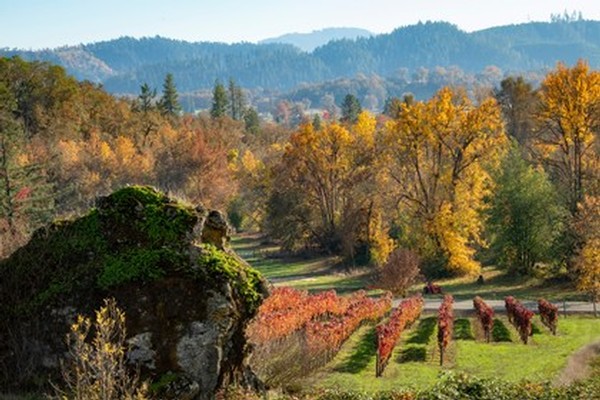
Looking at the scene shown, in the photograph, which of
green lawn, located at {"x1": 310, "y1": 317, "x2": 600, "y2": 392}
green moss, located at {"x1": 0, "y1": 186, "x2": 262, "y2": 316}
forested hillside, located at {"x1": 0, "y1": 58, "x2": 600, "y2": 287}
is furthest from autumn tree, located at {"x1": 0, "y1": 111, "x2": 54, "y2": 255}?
green moss, located at {"x1": 0, "y1": 186, "x2": 262, "y2": 316}

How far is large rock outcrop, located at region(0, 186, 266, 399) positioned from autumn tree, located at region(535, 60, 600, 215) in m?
31.6

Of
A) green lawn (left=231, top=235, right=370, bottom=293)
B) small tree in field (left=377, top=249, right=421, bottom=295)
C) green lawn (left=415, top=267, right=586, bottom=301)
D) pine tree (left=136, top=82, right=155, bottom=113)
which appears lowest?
green lawn (left=231, top=235, right=370, bottom=293)

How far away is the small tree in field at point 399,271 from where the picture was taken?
1416 inches

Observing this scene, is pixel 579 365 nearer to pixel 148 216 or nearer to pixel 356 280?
pixel 148 216

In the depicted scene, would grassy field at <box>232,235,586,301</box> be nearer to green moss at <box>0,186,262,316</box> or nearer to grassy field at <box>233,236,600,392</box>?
grassy field at <box>233,236,600,392</box>

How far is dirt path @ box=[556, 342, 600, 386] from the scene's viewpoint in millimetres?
18070

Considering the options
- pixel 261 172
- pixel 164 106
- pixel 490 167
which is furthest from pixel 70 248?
pixel 164 106

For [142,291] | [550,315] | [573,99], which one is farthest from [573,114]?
[142,291]

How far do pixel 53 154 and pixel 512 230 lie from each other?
44.5 meters

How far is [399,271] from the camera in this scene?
36.2 meters

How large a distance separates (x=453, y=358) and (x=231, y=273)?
487 inches

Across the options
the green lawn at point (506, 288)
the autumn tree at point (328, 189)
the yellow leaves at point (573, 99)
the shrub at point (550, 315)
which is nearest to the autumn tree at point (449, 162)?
the green lawn at point (506, 288)

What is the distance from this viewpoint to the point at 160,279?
37.5 ft

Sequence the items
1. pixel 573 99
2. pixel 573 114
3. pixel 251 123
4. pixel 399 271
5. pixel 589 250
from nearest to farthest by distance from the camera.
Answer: pixel 589 250, pixel 399 271, pixel 573 99, pixel 573 114, pixel 251 123
